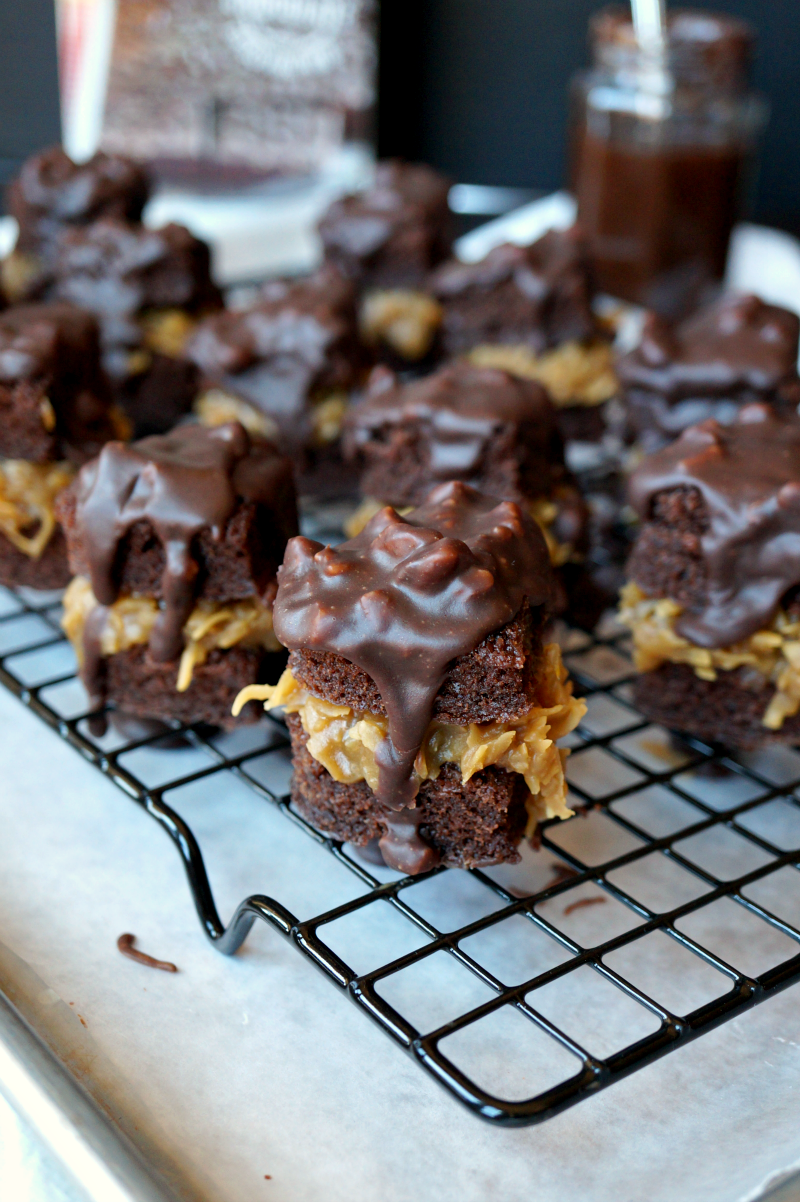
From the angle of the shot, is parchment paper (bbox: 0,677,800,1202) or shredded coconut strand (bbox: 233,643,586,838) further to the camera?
shredded coconut strand (bbox: 233,643,586,838)

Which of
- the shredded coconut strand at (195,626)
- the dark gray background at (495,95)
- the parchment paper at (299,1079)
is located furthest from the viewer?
the dark gray background at (495,95)

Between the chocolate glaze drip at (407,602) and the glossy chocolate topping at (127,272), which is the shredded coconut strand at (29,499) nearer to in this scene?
the glossy chocolate topping at (127,272)

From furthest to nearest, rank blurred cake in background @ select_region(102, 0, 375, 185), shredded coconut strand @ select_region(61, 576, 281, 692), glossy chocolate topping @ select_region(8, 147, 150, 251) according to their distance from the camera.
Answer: blurred cake in background @ select_region(102, 0, 375, 185), glossy chocolate topping @ select_region(8, 147, 150, 251), shredded coconut strand @ select_region(61, 576, 281, 692)

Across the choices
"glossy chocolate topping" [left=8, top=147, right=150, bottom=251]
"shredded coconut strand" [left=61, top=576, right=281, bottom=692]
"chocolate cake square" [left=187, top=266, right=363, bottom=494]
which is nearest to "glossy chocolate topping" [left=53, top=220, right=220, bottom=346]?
"glossy chocolate topping" [left=8, top=147, right=150, bottom=251]

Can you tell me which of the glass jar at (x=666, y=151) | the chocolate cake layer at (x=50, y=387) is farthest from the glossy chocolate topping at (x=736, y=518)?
the glass jar at (x=666, y=151)

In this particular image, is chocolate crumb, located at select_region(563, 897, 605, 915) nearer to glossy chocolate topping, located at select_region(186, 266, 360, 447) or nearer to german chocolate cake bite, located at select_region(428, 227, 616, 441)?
glossy chocolate topping, located at select_region(186, 266, 360, 447)

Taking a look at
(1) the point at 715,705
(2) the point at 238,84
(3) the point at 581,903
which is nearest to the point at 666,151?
(2) the point at 238,84
